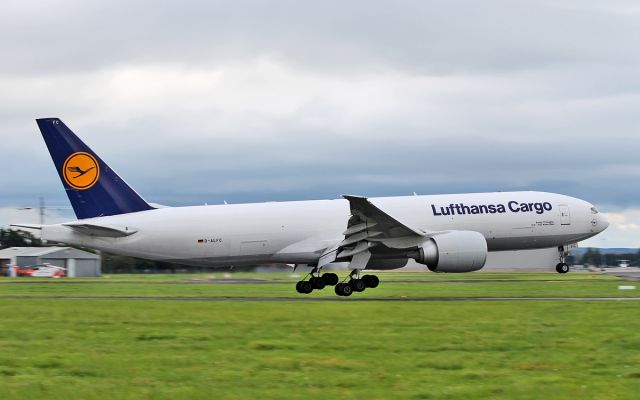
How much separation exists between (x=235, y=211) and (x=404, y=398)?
90.0 ft

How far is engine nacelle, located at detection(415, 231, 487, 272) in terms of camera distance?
3384cm

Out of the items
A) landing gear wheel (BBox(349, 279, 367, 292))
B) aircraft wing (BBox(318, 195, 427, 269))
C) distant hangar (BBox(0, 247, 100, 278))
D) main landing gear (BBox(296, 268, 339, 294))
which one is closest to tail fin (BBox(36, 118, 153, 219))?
main landing gear (BBox(296, 268, 339, 294))

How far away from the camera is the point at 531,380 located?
12914 mm

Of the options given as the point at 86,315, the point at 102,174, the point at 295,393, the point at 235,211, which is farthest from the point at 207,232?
the point at 295,393

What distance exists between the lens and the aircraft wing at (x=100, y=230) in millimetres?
36000

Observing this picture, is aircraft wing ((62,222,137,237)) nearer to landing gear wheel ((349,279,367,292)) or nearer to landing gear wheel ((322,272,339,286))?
landing gear wheel ((322,272,339,286))

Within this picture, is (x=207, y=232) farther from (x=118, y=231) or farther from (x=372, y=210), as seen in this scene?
(x=372, y=210)

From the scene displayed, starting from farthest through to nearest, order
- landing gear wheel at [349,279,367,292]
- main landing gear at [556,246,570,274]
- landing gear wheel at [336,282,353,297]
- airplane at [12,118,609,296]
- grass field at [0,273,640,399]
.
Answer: main landing gear at [556,246,570,274]
airplane at [12,118,609,296]
landing gear wheel at [349,279,367,292]
landing gear wheel at [336,282,353,297]
grass field at [0,273,640,399]

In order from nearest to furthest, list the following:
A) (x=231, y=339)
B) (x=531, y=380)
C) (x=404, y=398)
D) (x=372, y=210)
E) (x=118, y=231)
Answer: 1. (x=404, y=398)
2. (x=531, y=380)
3. (x=231, y=339)
4. (x=372, y=210)
5. (x=118, y=231)

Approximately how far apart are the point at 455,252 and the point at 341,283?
500 cm

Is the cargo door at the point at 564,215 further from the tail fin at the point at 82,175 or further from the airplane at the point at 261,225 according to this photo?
the tail fin at the point at 82,175

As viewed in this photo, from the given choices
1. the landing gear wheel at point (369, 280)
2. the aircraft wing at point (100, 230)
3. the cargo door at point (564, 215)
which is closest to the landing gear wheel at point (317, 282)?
the landing gear wheel at point (369, 280)

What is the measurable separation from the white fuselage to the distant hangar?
213 feet

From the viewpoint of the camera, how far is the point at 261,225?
37719mm
